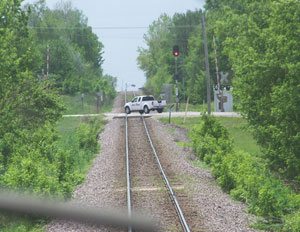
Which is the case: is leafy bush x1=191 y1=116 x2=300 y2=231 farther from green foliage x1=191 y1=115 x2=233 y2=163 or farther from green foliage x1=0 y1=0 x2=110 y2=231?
green foliage x1=0 y1=0 x2=110 y2=231

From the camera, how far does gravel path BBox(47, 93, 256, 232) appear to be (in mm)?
10289

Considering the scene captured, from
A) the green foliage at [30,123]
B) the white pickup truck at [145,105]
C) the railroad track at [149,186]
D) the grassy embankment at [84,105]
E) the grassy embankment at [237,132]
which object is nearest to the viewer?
the railroad track at [149,186]

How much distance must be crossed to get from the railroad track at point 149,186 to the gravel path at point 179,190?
227 millimetres

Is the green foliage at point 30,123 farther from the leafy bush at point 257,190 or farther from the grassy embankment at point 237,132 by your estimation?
the grassy embankment at point 237,132

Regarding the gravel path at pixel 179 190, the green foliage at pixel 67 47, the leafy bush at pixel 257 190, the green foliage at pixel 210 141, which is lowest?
the gravel path at pixel 179 190

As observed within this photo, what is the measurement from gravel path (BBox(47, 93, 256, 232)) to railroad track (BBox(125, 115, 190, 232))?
0.75 feet

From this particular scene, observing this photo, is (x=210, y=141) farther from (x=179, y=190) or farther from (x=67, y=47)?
(x=67, y=47)

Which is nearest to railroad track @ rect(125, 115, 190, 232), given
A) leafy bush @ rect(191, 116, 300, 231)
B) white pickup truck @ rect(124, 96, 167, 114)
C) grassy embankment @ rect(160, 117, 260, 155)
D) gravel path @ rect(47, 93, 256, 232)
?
gravel path @ rect(47, 93, 256, 232)

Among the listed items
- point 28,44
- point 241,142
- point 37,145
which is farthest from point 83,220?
point 28,44

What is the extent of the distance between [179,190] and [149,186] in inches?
43.8

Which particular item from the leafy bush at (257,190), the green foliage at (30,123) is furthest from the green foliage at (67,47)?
the leafy bush at (257,190)

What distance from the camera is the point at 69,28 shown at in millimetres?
99688

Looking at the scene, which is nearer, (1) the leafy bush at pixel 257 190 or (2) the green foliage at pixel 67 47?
(1) the leafy bush at pixel 257 190

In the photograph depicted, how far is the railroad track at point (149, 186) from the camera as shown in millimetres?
10624
